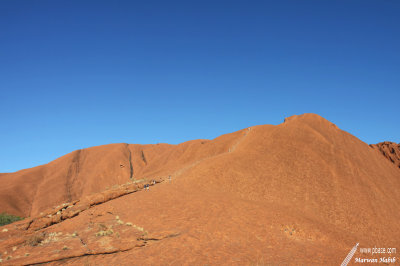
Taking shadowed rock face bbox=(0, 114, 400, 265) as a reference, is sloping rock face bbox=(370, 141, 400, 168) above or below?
above

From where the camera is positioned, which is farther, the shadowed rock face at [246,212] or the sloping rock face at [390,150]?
the sloping rock face at [390,150]

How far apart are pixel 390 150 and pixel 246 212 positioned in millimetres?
73822

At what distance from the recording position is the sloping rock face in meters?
67.8

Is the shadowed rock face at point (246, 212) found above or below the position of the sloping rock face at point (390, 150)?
below

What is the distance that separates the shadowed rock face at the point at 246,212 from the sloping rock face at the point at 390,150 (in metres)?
35.4

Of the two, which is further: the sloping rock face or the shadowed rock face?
the sloping rock face

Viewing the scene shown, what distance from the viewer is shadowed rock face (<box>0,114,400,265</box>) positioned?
11898 mm

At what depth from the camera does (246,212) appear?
17078 millimetres

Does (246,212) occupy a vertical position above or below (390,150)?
below

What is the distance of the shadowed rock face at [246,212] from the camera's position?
11898mm

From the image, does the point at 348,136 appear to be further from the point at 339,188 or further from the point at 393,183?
the point at 339,188

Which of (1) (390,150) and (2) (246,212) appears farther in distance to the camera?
(1) (390,150)

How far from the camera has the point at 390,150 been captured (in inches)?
2817

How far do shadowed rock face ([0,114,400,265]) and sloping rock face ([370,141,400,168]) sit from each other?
35.4 meters
